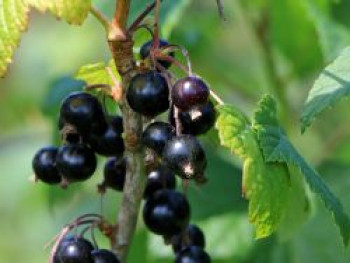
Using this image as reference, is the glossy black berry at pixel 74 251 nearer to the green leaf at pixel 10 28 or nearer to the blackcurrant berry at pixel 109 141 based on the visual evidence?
the blackcurrant berry at pixel 109 141

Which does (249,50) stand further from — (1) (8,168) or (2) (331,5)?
(2) (331,5)

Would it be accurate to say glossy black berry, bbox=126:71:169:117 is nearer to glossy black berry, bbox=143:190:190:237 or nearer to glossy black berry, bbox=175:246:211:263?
glossy black berry, bbox=143:190:190:237

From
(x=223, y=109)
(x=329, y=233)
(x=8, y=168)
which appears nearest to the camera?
(x=223, y=109)

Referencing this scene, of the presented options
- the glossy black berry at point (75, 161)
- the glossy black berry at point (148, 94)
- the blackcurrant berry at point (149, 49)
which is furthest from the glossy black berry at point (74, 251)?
the blackcurrant berry at point (149, 49)

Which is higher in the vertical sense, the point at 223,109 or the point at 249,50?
the point at 223,109

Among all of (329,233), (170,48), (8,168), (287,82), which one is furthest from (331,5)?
(8,168)

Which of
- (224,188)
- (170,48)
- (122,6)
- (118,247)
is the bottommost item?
(224,188)

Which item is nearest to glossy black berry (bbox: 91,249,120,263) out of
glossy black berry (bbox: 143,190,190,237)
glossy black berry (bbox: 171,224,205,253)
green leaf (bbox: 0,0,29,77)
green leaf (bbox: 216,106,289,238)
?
glossy black berry (bbox: 143,190,190,237)
